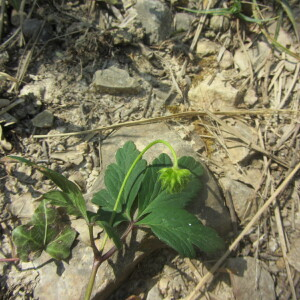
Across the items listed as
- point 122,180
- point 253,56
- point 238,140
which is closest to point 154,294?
point 122,180

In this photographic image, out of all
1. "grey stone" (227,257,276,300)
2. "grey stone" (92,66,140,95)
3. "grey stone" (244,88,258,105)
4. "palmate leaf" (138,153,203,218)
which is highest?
"grey stone" (244,88,258,105)

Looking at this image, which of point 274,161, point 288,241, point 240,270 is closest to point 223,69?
point 274,161

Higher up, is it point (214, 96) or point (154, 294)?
point (214, 96)

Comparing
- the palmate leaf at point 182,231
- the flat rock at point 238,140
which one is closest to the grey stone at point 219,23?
the flat rock at point 238,140

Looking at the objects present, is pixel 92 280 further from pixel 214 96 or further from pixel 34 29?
pixel 34 29

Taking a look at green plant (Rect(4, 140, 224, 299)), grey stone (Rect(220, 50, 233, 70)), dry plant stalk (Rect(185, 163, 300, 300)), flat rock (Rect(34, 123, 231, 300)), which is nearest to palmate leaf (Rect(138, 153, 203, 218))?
green plant (Rect(4, 140, 224, 299))

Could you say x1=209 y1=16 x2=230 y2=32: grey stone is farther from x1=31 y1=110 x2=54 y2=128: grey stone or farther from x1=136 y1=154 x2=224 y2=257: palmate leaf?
x1=31 y1=110 x2=54 y2=128: grey stone

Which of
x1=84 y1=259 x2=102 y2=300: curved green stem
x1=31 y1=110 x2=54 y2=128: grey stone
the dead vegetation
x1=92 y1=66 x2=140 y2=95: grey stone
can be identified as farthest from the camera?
x1=92 y1=66 x2=140 y2=95: grey stone
